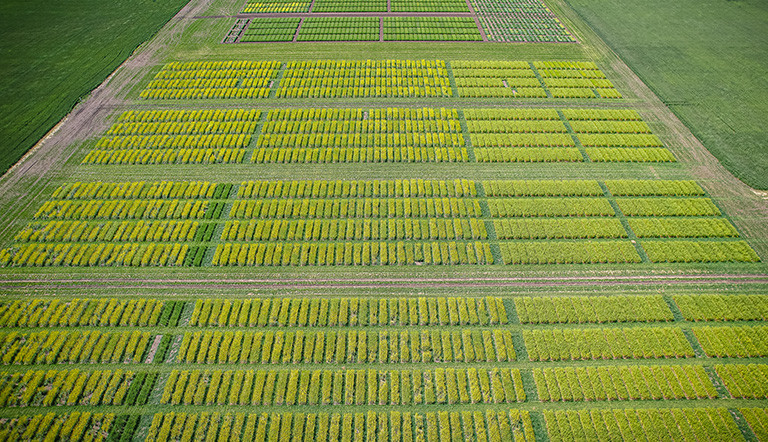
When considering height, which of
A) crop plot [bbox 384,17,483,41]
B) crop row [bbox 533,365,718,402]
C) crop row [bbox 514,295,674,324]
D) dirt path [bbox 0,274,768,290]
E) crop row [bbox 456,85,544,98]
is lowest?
crop row [bbox 533,365,718,402]

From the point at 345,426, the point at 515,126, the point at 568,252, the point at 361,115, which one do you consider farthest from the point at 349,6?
the point at 345,426

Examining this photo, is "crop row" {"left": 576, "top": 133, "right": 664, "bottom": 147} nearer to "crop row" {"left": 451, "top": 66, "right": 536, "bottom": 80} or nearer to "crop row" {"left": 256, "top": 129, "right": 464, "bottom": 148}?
"crop row" {"left": 451, "top": 66, "right": 536, "bottom": 80}

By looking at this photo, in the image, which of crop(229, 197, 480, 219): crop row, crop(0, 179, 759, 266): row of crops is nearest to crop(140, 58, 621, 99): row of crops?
crop(0, 179, 759, 266): row of crops

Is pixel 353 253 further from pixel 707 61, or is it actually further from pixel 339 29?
pixel 707 61

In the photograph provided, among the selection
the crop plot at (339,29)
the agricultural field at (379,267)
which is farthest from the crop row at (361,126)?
the crop plot at (339,29)

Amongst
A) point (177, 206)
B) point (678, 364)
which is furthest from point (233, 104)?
point (678, 364)

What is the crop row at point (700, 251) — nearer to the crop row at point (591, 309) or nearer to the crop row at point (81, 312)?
the crop row at point (591, 309)
